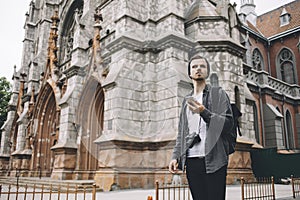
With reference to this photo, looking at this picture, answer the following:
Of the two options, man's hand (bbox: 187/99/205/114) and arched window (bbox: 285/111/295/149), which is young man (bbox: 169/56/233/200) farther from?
arched window (bbox: 285/111/295/149)

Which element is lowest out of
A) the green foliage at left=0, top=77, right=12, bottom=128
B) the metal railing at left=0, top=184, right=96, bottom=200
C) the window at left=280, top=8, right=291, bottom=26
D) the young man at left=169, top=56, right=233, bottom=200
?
the metal railing at left=0, top=184, right=96, bottom=200

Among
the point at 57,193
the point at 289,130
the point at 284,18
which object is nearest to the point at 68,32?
the point at 57,193

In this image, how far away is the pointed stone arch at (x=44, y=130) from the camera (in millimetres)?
18156

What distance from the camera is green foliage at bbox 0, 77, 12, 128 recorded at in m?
30.8

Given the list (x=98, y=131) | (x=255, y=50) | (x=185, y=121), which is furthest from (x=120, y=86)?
(x=255, y=50)

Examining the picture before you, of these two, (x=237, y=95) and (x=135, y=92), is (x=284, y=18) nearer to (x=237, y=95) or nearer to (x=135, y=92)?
(x=237, y=95)

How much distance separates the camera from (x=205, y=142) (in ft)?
7.52

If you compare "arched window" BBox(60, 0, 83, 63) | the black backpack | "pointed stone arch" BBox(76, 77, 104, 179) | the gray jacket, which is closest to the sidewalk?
the black backpack

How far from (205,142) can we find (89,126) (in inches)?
463

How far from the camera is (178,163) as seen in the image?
256 cm

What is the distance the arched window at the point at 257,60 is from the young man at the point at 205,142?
22.2 m

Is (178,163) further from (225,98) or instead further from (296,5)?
(296,5)

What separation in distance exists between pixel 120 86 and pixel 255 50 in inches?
685

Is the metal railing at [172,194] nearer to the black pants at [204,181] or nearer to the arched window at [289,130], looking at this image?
the black pants at [204,181]
